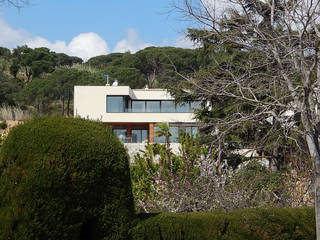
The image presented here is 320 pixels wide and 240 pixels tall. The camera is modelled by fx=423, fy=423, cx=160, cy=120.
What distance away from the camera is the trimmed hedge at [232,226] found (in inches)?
213

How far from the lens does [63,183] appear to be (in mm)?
4527

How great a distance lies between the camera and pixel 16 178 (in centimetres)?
442

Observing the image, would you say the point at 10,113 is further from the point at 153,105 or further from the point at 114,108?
the point at 153,105

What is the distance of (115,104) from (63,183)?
33.6 meters

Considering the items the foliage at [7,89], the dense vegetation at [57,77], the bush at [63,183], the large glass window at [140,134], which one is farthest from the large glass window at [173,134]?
the bush at [63,183]

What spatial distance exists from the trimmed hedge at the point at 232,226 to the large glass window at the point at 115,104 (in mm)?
31532

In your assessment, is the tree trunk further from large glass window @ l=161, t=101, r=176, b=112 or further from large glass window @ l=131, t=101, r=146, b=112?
large glass window @ l=131, t=101, r=146, b=112

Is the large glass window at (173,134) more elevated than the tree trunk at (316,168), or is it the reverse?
the large glass window at (173,134)

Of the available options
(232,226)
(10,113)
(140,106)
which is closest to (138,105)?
(140,106)

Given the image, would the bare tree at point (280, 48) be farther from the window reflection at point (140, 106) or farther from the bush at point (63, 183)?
the window reflection at point (140, 106)

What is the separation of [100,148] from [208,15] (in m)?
3.09

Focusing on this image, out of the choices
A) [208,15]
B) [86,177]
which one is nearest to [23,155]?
[86,177]

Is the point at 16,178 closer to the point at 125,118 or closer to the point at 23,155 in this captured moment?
the point at 23,155

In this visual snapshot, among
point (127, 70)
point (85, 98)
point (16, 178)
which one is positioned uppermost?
point (127, 70)
